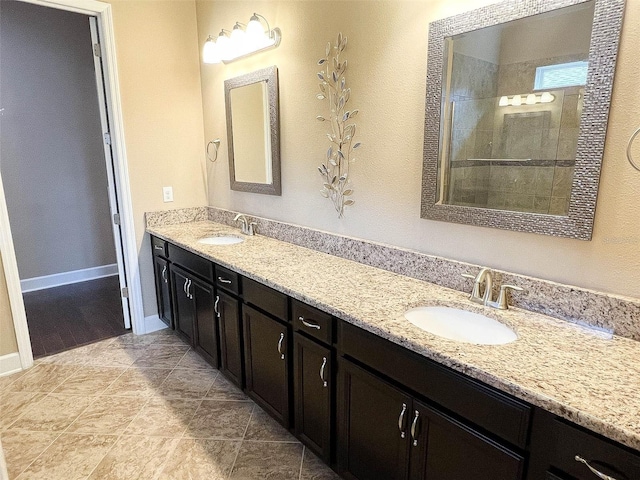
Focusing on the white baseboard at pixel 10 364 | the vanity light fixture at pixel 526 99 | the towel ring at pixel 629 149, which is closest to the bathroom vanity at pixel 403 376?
the towel ring at pixel 629 149

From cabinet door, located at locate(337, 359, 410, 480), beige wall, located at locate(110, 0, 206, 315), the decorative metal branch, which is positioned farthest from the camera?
beige wall, located at locate(110, 0, 206, 315)

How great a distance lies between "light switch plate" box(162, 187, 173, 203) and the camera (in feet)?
10.2

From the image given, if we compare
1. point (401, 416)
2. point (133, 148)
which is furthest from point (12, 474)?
point (133, 148)

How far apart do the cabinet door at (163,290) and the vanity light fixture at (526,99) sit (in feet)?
7.69

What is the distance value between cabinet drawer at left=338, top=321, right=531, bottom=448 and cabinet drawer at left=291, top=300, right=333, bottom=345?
0.22 ft

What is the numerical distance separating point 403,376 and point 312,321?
1.51ft

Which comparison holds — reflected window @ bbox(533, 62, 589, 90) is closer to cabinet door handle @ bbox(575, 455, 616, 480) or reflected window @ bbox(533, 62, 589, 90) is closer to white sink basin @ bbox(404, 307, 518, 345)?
white sink basin @ bbox(404, 307, 518, 345)

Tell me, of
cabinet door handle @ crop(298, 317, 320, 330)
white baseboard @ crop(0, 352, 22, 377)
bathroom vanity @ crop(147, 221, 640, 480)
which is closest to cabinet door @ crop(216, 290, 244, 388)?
bathroom vanity @ crop(147, 221, 640, 480)

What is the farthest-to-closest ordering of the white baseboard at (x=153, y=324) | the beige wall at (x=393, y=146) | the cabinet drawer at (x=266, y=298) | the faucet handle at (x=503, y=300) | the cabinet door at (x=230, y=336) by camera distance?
1. the white baseboard at (x=153, y=324)
2. the cabinet door at (x=230, y=336)
3. the cabinet drawer at (x=266, y=298)
4. the faucet handle at (x=503, y=300)
5. the beige wall at (x=393, y=146)

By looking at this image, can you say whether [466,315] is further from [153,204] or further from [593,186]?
[153,204]

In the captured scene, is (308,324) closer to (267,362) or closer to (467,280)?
(267,362)

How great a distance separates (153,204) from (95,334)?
1148 millimetres

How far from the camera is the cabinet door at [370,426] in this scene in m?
1.33

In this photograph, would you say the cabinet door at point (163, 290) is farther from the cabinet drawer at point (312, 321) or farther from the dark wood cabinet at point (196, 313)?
the cabinet drawer at point (312, 321)
